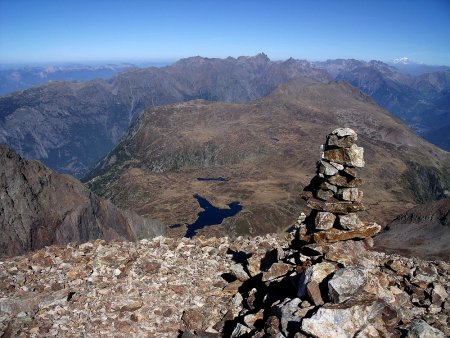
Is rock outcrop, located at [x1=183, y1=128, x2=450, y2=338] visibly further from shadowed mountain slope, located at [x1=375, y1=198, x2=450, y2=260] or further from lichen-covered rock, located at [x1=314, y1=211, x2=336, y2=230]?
shadowed mountain slope, located at [x1=375, y1=198, x2=450, y2=260]

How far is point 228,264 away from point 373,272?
9918mm

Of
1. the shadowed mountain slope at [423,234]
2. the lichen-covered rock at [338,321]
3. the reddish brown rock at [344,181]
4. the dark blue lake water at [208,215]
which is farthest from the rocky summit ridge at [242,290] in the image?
the dark blue lake water at [208,215]

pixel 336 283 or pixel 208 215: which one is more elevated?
pixel 336 283

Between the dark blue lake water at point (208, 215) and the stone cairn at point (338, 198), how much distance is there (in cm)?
12865

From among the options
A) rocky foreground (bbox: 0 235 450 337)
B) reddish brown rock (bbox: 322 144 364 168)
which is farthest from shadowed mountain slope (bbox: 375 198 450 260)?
rocky foreground (bbox: 0 235 450 337)

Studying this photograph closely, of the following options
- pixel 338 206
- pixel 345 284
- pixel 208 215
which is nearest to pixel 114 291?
pixel 345 284

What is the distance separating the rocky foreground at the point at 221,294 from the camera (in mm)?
15328

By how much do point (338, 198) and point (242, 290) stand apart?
7.96m

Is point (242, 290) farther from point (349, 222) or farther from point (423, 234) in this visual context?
point (423, 234)

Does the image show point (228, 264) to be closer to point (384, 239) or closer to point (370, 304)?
point (370, 304)

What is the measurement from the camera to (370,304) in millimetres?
15273

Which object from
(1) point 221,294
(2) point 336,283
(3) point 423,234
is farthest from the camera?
(3) point 423,234

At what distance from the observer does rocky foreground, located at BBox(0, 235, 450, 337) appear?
15328mm

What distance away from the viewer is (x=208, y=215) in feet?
566
